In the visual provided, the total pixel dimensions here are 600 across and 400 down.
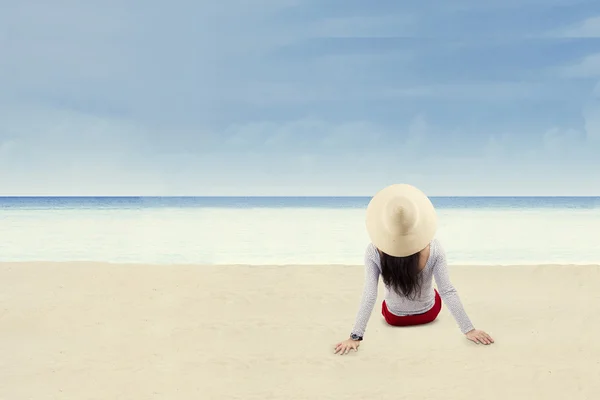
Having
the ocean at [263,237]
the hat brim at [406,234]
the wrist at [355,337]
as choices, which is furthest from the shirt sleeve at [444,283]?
the ocean at [263,237]

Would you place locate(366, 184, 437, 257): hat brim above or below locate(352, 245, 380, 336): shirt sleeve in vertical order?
above

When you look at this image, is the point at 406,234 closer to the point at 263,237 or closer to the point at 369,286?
the point at 369,286

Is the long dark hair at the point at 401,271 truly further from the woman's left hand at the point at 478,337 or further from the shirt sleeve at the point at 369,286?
the woman's left hand at the point at 478,337

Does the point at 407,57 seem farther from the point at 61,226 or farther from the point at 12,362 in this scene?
the point at 12,362

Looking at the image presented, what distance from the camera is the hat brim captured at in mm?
2617

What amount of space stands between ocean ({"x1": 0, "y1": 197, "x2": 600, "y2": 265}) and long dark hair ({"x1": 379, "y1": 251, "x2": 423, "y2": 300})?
4512 millimetres

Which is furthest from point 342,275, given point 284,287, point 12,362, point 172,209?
point 172,209

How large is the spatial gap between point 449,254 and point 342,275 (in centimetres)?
402

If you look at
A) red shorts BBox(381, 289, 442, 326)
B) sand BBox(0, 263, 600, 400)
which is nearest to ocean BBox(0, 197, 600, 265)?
sand BBox(0, 263, 600, 400)

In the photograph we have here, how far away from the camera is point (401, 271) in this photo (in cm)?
277

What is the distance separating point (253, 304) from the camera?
3965 mm

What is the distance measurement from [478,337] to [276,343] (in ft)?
3.16

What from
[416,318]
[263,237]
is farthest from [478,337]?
[263,237]

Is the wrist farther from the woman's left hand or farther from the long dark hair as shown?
the woman's left hand
